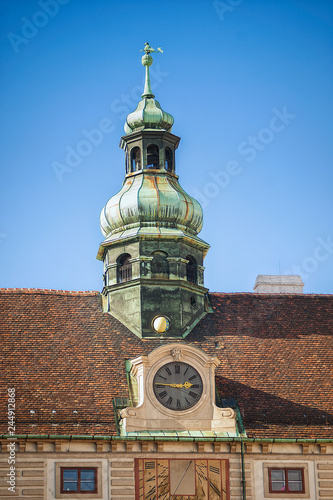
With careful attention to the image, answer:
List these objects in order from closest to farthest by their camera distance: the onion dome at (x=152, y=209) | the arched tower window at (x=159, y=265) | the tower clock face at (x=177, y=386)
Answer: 1. the tower clock face at (x=177, y=386)
2. the arched tower window at (x=159, y=265)
3. the onion dome at (x=152, y=209)

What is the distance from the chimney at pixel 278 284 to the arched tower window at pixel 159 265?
8.66m

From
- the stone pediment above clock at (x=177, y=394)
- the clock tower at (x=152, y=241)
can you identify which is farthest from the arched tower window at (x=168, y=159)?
the stone pediment above clock at (x=177, y=394)

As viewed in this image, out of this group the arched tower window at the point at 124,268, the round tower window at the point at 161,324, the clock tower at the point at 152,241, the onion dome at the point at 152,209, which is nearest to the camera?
the round tower window at the point at 161,324

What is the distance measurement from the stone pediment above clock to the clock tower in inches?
138

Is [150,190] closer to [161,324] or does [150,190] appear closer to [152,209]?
[152,209]

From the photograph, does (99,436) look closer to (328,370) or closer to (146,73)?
(328,370)

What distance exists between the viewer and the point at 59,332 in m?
53.6

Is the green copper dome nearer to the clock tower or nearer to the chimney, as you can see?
the clock tower

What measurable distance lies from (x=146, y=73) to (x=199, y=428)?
730 inches

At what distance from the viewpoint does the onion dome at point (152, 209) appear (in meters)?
56.6

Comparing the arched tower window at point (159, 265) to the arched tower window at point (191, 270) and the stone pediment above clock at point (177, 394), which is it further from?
the stone pediment above clock at point (177, 394)

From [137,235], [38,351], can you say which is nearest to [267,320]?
[137,235]

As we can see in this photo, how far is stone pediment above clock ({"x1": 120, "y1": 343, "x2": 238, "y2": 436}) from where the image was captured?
4966cm

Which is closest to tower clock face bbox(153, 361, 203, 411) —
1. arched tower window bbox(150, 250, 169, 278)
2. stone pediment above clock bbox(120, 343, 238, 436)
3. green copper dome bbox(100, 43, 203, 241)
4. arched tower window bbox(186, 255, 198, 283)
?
stone pediment above clock bbox(120, 343, 238, 436)
